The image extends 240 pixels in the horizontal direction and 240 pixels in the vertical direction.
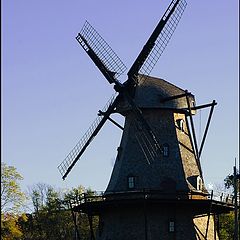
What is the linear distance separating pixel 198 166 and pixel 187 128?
232 cm

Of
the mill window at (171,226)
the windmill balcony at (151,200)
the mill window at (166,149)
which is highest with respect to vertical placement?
the mill window at (166,149)

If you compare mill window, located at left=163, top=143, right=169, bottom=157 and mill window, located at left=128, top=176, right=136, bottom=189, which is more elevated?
mill window, located at left=163, top=143, right=169, bottom=157

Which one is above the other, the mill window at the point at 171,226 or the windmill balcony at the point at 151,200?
the windmill balcony at the point at 151,200

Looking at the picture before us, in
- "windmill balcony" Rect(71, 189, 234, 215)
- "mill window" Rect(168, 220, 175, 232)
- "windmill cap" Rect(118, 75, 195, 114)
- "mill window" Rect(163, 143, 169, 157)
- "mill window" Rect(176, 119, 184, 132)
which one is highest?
→ "windmill cap" Rect(118, 75, 195, 114)

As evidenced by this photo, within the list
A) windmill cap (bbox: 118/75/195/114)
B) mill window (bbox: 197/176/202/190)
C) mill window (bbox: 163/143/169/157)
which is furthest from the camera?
windmill cap (bbox: 118/75/195/114)

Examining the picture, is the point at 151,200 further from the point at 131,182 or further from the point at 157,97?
the point at 157,97

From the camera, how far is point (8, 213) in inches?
1702

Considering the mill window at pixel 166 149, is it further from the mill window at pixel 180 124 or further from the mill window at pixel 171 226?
the mill window at pixel 171 226

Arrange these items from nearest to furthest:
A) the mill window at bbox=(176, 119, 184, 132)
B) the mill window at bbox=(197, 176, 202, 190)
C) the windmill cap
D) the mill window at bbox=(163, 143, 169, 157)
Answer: the mill window at bbox=(197, 176, 202, 190) < the mill window at bbox=(163, 143, 169, 157) < the windmill cap < the mill window at bbox=(176, 119, 184, 132)

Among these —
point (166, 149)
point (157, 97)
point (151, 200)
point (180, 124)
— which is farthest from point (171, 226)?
point (157, 97)

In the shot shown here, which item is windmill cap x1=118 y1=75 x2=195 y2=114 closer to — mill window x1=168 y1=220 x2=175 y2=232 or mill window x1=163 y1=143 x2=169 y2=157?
mill window x1=163 y1=143 x2=169 y2=157

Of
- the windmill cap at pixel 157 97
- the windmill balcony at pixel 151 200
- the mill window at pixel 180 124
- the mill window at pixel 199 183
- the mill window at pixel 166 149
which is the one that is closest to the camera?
the windmill balcony at pixel 151 200

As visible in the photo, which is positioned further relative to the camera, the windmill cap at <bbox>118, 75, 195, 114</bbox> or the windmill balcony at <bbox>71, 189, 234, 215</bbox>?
the windmill cap at <bbox>118, 75, 195, 114</bbox>

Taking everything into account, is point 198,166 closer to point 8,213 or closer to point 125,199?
point 125,199
